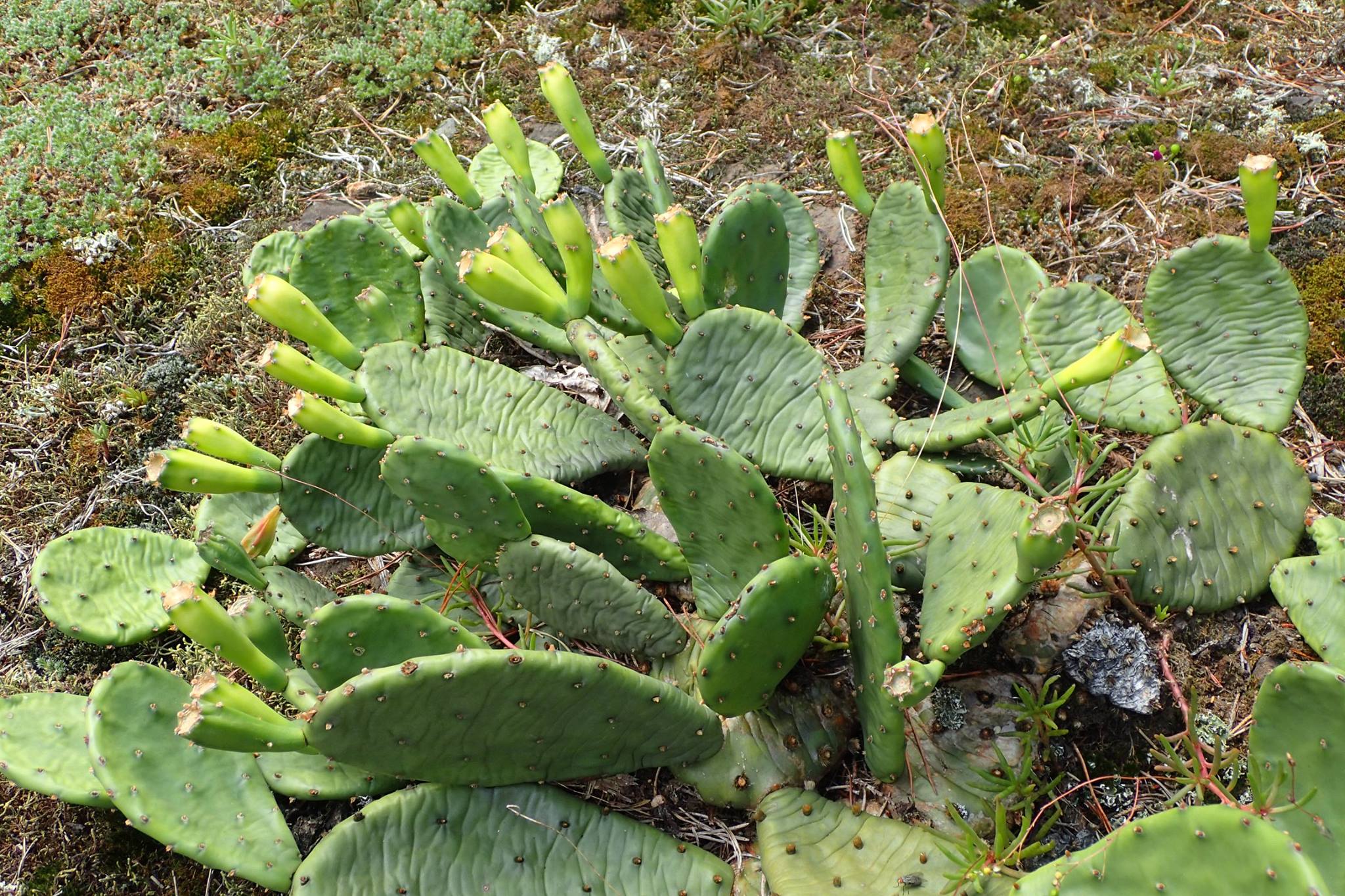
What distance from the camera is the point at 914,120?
224cm

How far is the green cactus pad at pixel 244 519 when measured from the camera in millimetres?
2328

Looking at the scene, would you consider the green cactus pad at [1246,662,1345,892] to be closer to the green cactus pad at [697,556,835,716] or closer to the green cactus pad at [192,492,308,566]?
the green cactus pad at [697,556,835,716]

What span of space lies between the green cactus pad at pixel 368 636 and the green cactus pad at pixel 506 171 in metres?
1.57

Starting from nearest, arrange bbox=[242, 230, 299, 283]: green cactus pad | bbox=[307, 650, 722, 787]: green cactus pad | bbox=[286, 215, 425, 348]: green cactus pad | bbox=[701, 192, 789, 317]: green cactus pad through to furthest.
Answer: bbox=[307, 650, 722, 787]: green cactus pad, bbox=[701, 192, 789, 317]: green cactus pad, bbox=[286, 215, 425, 348]: green cactus pad, bbox=[242, 230, 299, 283]: green cactus pad

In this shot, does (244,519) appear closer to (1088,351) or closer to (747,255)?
(747,255)

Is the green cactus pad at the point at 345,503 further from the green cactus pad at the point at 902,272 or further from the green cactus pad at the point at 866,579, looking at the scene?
the green cactus pad at the point at 902,272

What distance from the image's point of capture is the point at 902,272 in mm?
2424

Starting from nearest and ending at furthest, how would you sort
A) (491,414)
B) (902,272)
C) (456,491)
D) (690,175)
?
(456,491), (491,414), (902,272), (690,175)

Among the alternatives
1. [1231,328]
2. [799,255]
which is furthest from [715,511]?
[1231,328]

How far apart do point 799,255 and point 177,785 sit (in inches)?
75.2

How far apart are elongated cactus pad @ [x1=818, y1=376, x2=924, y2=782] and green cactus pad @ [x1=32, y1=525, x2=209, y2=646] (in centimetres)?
155

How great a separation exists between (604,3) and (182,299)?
1873 mm

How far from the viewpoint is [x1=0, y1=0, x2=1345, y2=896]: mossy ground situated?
2.53 m

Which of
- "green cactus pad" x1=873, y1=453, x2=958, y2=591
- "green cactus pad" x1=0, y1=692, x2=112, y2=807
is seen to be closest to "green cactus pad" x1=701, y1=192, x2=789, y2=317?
"green cactus pad" x1=873, y1=453, x2=958, y2=591
